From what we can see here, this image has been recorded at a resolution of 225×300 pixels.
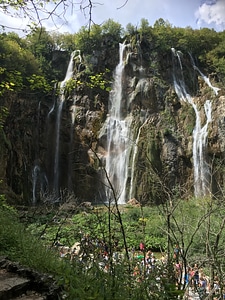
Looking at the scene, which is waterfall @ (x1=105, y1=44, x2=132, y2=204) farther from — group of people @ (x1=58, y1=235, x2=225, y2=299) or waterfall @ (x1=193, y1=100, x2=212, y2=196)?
group of people @ (x1=58, y1=235, x2=225, y2=299)

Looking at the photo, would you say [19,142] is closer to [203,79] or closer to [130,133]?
[130,133]

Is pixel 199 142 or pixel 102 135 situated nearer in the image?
pixel 199 142

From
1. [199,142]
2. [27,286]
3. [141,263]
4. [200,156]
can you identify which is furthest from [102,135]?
[27,286]

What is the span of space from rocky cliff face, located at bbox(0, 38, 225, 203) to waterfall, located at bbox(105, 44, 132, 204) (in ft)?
0.98

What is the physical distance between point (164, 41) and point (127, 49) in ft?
18.1

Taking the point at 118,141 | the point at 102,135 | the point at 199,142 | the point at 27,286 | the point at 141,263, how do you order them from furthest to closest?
the point at 102,135 → the point at 118,141 → the point at 199,142 → the point at 141,263 → the point at 27,286

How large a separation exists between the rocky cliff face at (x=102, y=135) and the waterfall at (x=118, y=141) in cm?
30

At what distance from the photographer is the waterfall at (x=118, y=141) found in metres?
25.6

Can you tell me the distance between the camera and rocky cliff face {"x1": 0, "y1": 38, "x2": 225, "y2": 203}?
24703 millimetres

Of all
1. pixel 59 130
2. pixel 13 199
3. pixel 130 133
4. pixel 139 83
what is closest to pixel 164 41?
pixel 139 83

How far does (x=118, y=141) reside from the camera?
2717 centimetres

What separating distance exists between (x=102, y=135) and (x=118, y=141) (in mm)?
1571

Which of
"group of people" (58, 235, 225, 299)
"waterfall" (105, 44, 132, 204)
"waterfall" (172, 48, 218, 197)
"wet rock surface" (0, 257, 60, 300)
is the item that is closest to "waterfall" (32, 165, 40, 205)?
"waterfall" (105, 44, 132, 204)

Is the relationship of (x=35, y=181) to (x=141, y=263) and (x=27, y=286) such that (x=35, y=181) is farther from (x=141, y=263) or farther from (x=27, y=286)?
(x=27, y=286)
